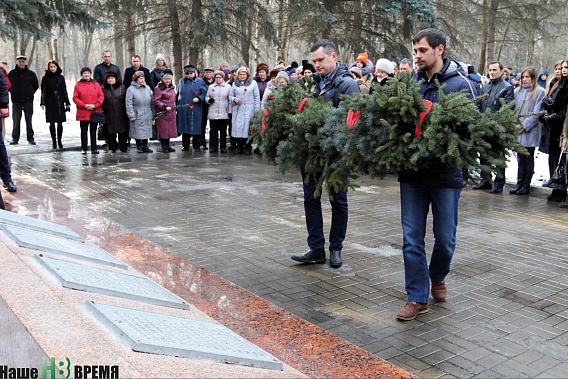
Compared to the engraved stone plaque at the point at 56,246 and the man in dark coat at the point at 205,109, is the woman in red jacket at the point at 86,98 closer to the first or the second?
the man in dark coat at the point at 205,109

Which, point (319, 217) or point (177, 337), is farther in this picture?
point (319, 217)

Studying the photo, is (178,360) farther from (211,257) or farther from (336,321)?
(211,257)

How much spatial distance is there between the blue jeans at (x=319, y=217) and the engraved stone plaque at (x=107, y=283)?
189 centimetres

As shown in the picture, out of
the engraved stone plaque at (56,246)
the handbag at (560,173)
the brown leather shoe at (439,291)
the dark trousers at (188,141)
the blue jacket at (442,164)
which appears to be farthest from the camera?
the dark trousers at (188,141)

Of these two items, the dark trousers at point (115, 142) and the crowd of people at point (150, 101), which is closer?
the crowd of people at point (150, 101)

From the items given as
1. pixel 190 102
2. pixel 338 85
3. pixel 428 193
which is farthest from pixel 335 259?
pixel 190 102

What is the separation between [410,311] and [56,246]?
3027 mm

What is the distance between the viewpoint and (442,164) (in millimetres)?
4473

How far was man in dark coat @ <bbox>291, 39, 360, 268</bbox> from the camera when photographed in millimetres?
5672

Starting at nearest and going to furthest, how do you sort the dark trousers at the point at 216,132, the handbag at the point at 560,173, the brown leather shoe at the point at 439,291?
the brown leather shoe at the point at 439,291 → the handbag at the point at 560,173 → the dark trousers at the point at 216,132

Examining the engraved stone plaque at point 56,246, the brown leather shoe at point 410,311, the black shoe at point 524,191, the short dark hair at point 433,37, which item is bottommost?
the brown leather shoe at point 410,311

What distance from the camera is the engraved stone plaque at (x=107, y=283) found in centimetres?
400

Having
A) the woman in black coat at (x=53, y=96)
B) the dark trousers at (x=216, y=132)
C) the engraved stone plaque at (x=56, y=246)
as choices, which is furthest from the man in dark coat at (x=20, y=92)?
the engraved stone plaque at (x=56, y=246)

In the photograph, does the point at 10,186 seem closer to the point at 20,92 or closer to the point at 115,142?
the point at 115,142
